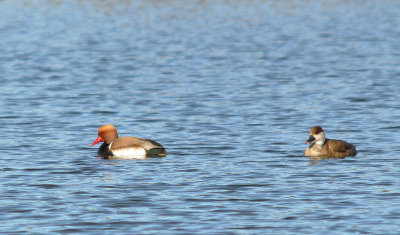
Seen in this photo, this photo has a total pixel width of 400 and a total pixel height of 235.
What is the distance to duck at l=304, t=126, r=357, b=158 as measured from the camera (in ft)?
58.2

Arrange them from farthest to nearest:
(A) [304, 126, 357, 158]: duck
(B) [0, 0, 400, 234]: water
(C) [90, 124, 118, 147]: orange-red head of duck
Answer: (C) [90, 124, 118, 147]: orange-red head of duck, (A) [304, 126, 357, 158]: duck, (B) [0, 0, 400, 234]: water

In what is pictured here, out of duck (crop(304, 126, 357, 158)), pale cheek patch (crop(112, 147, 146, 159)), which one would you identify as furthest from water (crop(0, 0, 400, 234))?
pale cheek patch (crop(112, 147, 146, 159))

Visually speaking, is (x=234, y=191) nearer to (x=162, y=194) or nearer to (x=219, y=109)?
(x=162, y=194)

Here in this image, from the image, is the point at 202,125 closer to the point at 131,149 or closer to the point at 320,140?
the point at 131,149

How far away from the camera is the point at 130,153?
1816 centimetres

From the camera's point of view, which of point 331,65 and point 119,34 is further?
point 119,34

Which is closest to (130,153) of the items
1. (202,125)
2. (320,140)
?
(320,140)

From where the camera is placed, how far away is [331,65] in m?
34.8

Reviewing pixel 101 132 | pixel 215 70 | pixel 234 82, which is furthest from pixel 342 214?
pixel 215 70

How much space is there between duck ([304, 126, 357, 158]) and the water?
0.86 feet

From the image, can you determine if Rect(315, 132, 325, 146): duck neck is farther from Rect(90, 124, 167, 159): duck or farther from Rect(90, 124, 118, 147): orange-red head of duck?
Rect(90, 124, 118, 147): orange-red head of duck

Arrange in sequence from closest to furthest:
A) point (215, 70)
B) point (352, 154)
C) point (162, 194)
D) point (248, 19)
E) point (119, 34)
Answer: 1. point (162, 194)
2. point (352, 154)
3. point (215, 70)
4. point (119, 34)
5. point (248, 19)

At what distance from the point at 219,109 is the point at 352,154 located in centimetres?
731

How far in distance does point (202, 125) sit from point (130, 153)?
4201 mm
